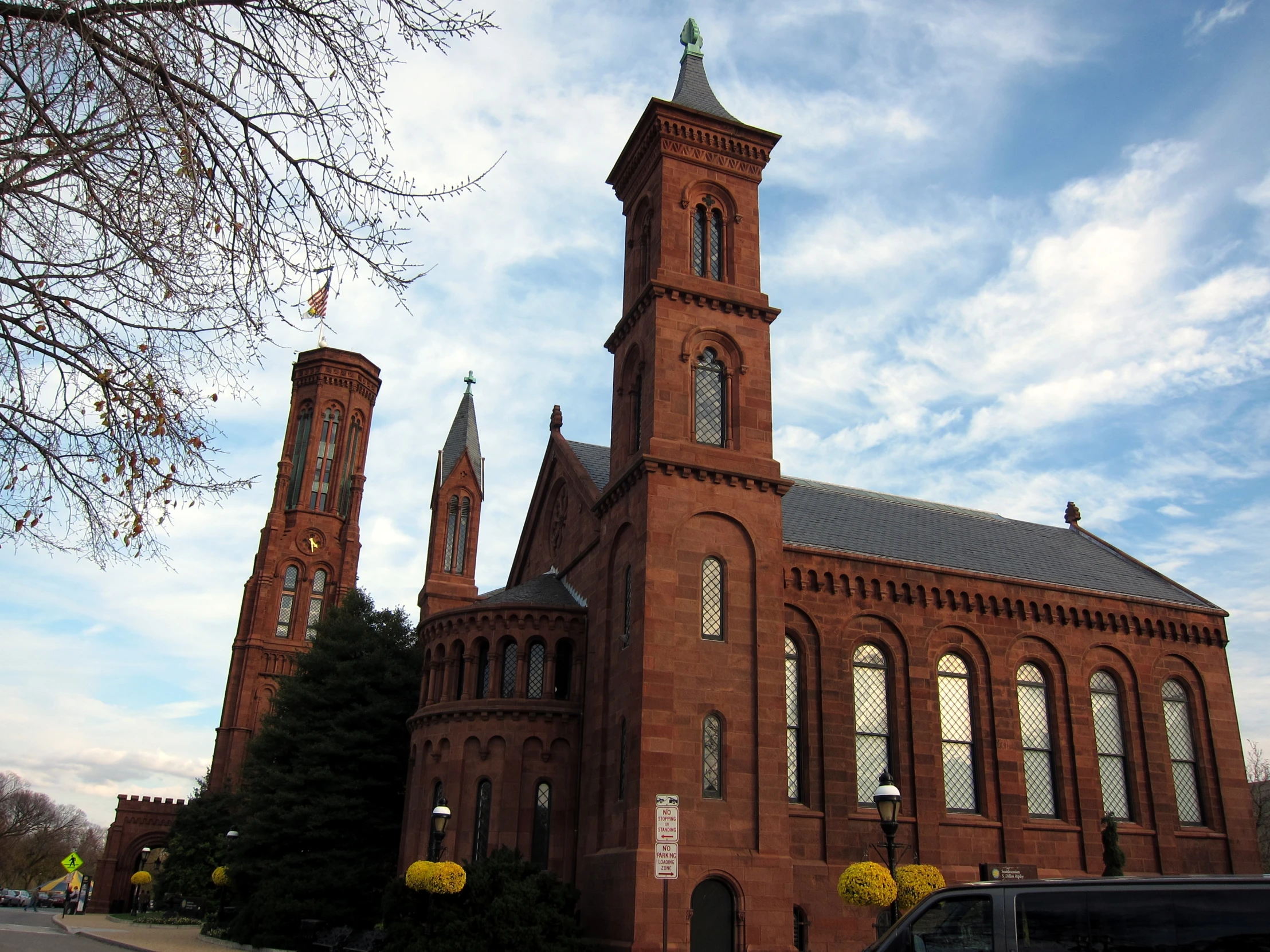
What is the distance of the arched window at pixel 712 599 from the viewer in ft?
77.9

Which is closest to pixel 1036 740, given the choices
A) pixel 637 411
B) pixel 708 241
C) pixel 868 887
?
pixel 868 887

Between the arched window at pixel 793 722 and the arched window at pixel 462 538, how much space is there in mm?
24341

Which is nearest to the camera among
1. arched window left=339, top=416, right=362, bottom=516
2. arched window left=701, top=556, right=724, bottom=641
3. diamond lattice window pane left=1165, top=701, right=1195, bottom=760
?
arched window left=701, top=556, right=724, bottom=641

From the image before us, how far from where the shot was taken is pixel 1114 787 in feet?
95.9

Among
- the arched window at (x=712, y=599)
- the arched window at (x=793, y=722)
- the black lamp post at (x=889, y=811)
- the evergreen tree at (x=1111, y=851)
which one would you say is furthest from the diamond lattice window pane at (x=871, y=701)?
the black lamp post at (x=889, y=811)

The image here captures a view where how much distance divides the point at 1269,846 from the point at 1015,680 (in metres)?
45.9

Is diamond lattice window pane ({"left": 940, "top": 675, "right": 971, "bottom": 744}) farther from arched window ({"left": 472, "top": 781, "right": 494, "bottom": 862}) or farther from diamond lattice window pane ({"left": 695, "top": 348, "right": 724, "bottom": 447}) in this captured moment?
arched window ({"left": 472, "top": 781, "right": 494, "bottom": 862})

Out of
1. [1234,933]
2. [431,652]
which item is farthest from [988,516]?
[1234,933]

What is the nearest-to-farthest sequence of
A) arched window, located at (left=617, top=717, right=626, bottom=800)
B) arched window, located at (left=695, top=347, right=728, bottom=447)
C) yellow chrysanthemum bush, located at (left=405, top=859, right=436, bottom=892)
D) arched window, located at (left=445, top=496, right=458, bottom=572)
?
yellow chrysanthemum bush, located at (left=405, top=859, right=436, bottom=892) < arched window, located at (left=617, top=717, right=626, bottom=800) < arched window, located at (left=695, top=347, right=728, bottom=447) < arched window, located at (left=445, top=496, right=458, bottom=572)

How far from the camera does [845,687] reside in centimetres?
2636

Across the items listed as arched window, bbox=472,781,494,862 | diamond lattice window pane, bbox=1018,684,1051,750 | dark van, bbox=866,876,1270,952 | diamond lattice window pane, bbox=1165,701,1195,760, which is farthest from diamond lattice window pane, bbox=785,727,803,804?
dark van, bbox=866,876,1270,952

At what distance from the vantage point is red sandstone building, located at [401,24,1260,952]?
22.5 metres

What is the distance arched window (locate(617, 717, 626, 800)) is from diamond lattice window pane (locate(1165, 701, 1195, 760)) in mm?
17625

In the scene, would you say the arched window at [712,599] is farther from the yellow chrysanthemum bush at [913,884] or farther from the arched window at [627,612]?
the yellow chrysanthemum bush at [913,884]
